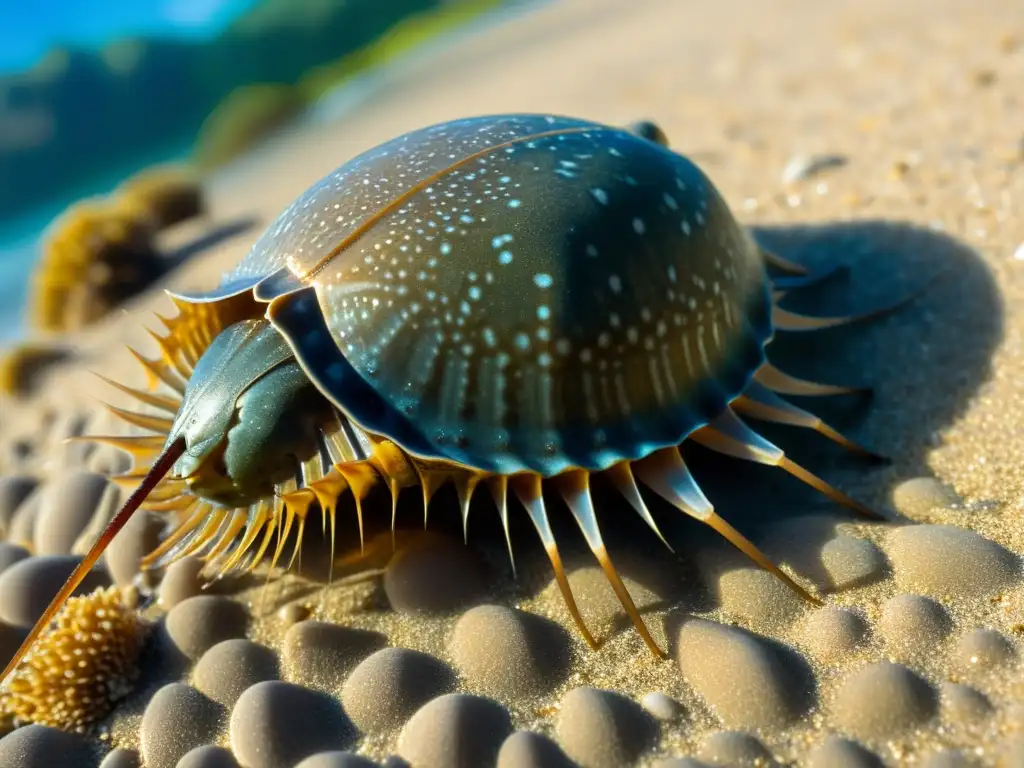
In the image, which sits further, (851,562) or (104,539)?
(851,562)

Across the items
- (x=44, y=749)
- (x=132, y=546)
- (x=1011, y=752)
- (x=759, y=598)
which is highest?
(x=132, y=546)

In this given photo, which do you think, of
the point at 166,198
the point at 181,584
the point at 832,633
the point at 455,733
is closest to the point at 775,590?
the point at 832,633

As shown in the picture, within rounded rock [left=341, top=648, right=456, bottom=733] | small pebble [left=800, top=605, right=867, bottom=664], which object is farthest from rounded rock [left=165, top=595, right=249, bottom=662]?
small pebble [left=800, top=605, right=867, bottom=664]

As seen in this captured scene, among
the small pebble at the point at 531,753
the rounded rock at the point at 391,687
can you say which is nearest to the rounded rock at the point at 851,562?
the small pebble at the point at 531,753

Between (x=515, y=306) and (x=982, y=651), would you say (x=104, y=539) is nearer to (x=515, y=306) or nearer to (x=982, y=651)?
(x=515, y=306)

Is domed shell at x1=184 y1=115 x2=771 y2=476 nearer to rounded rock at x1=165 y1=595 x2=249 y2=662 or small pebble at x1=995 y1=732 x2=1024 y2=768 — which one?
rounded rock at x1=165 y1=595 x2=249 y2=662

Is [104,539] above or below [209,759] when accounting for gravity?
above

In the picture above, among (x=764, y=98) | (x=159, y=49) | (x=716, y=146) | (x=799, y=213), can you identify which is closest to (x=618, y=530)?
(x=799, y=213)
